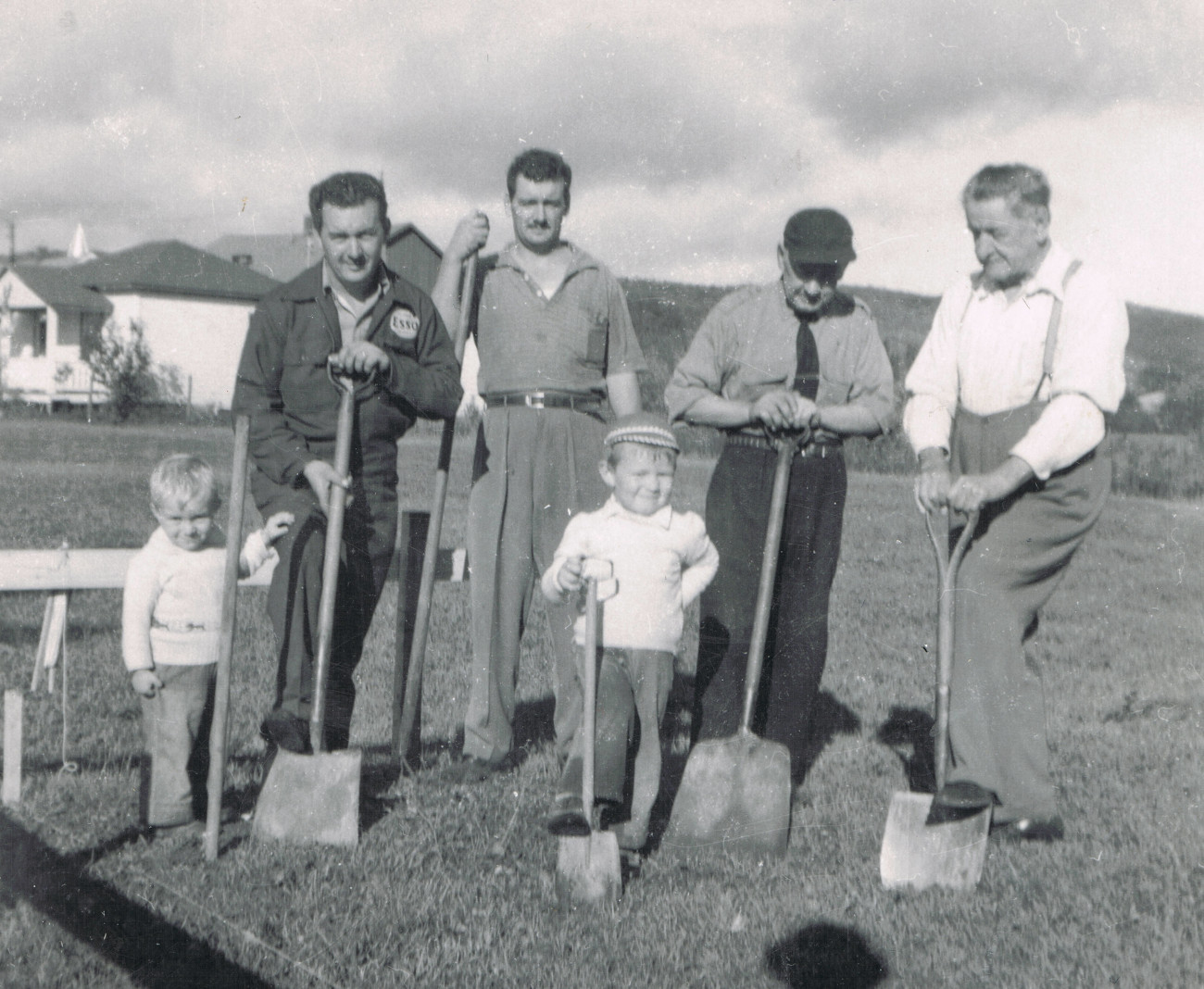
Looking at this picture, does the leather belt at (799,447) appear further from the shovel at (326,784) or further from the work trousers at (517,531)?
the shovel at (326,784)

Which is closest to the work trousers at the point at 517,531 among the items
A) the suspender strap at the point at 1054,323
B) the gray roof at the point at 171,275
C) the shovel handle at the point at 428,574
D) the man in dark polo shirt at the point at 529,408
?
the man in dark polo shirt at the point at 529,408

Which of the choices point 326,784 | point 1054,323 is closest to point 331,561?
point 326,784

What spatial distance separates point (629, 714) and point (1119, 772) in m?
2.72

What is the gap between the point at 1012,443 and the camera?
4.76 meters

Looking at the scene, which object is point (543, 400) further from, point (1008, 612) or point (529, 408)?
point (1008, 612)

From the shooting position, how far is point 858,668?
819 centimetres

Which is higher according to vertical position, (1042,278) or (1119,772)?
(1042,278)

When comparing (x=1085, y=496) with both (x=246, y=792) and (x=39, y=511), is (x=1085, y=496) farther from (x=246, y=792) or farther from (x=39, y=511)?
(x=39, y=511)

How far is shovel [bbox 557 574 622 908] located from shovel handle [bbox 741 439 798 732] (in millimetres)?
762

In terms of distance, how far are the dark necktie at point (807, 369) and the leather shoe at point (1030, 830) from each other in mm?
1769

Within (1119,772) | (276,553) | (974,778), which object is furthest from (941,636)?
(276,553)

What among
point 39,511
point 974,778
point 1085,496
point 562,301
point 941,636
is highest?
point 562,301

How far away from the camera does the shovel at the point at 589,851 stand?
13.6 ft

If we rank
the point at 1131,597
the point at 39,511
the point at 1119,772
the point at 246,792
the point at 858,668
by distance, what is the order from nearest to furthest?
the point at 246,792 → the point at 1119,772 → the point at 858,668 → the point at 1131,597 → the point at 39,511
